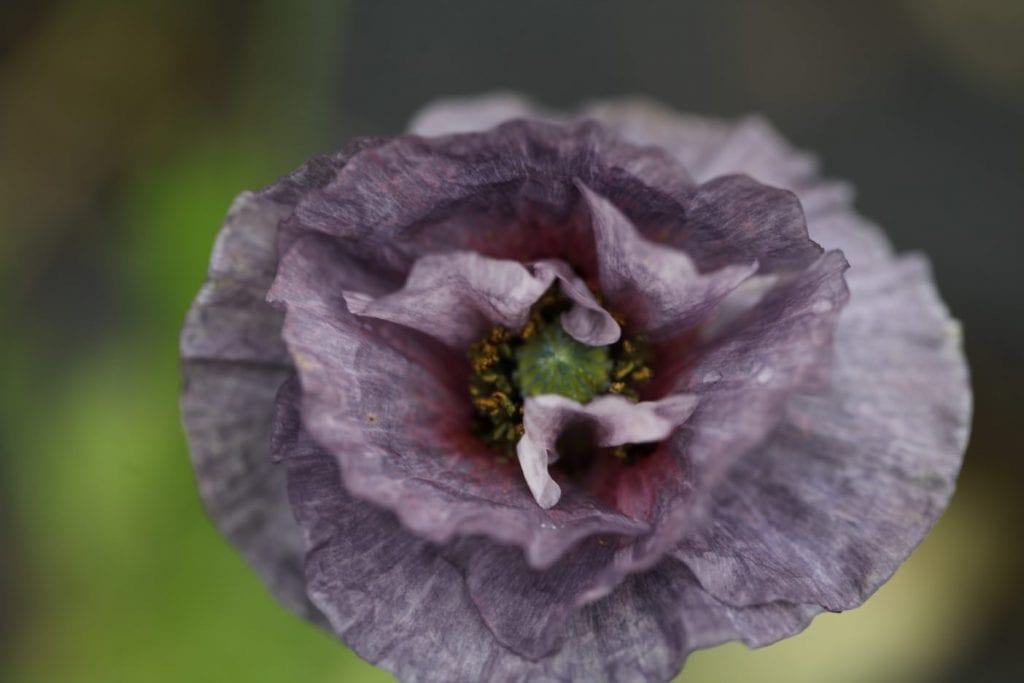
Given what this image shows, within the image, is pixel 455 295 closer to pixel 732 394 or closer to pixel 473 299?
pixel 473 299

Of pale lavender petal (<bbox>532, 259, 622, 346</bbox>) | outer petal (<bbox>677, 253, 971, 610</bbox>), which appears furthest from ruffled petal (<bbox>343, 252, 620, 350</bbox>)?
outer petal (<bbox>677, 253, 971, 610</bbox>)

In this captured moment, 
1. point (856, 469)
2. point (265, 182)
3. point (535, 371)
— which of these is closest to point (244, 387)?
point (535, 371)

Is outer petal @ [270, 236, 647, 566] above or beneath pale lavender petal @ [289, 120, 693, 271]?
beneath

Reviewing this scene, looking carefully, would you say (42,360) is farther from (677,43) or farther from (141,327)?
(677,43)

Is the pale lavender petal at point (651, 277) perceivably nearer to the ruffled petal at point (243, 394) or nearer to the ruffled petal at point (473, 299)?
the ruffled petal at point (473, 299)

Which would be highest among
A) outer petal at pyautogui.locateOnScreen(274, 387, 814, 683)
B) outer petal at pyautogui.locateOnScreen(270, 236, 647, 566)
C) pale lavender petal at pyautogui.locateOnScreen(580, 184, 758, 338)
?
pale lavender petal at pyautogui.locateOnScreen(580, 184, 758, 338)

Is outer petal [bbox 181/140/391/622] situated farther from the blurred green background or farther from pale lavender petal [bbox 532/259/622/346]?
the blurred green background

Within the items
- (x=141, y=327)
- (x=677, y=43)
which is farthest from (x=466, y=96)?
(x=141, y=327)
